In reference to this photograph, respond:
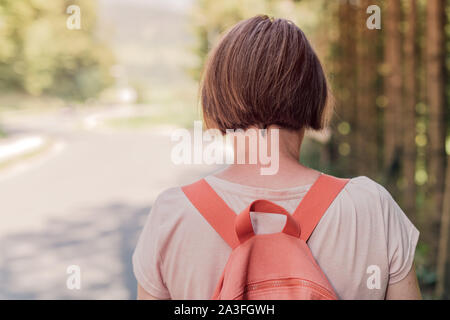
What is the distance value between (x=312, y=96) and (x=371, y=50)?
6534 mm

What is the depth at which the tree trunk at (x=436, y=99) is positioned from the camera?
4.26 metres

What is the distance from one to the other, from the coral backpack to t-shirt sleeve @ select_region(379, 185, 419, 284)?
136 millimetres

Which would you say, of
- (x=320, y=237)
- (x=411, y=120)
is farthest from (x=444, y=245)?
(x=320, y=237)

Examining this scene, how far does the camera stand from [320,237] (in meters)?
1.15

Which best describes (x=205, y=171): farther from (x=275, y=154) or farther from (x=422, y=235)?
(x=275, y=154)

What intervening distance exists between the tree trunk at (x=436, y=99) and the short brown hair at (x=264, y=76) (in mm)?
3395

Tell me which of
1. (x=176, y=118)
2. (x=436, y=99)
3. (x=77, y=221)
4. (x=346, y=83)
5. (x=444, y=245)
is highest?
(x=346, y=83)

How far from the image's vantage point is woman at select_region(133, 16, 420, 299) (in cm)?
116

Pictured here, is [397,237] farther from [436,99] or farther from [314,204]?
[436,99]

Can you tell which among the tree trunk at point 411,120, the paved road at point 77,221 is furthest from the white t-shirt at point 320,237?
the tree trunk at point 411,120

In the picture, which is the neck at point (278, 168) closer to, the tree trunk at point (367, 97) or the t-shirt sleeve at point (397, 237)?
the t-shirt sleeve at point (397, 237)

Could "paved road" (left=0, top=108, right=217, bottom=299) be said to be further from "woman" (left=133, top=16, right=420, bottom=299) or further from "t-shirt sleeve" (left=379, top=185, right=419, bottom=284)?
"t-shirt sleeve" (left=379, top=185, right=419, bottom=284)

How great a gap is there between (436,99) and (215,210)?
11.9ft

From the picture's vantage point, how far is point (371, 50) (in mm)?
7309
